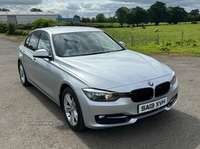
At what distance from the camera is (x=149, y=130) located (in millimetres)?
3588

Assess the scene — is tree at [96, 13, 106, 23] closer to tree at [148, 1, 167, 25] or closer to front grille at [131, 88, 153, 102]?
tree at [148, 1, 167, 25]

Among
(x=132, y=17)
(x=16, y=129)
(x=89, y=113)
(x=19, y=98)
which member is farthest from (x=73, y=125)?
(x=132, y=17)

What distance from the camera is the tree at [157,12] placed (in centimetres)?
9150

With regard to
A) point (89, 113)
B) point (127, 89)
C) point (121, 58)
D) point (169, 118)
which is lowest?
point (169, 118)

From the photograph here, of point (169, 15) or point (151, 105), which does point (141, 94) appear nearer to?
point (151, 105)

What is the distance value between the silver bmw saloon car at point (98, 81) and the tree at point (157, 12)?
92060 millimetres

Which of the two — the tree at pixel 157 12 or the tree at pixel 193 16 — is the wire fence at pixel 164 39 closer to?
the tree at pixel 157 12

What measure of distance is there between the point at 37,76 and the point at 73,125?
175cm

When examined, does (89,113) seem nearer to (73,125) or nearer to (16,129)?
(73,125)

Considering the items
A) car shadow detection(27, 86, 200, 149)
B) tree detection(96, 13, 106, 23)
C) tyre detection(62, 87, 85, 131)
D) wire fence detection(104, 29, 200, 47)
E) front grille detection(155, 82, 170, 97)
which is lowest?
wire fence detection(104, 29, 200, 47)

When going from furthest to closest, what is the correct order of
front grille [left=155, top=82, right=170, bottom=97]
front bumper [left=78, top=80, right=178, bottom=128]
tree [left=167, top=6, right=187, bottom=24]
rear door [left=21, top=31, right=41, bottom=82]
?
1. tree [left=167, top=6, right=187, bottom=24]
2. rear door [left=21, top=31, right=41, bottom=82]
3. front grille [left=155, top=82, right=170, bottom=97]
4. front bumper [left=78, top=80, right=178, bottom=128]

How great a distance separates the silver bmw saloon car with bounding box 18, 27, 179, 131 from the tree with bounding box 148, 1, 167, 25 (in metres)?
92.1

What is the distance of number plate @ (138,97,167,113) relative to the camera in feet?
10.6

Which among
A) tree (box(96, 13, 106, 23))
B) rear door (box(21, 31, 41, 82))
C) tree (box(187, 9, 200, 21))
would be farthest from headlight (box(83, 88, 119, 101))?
tree (box(187, 9, 200, 21))
